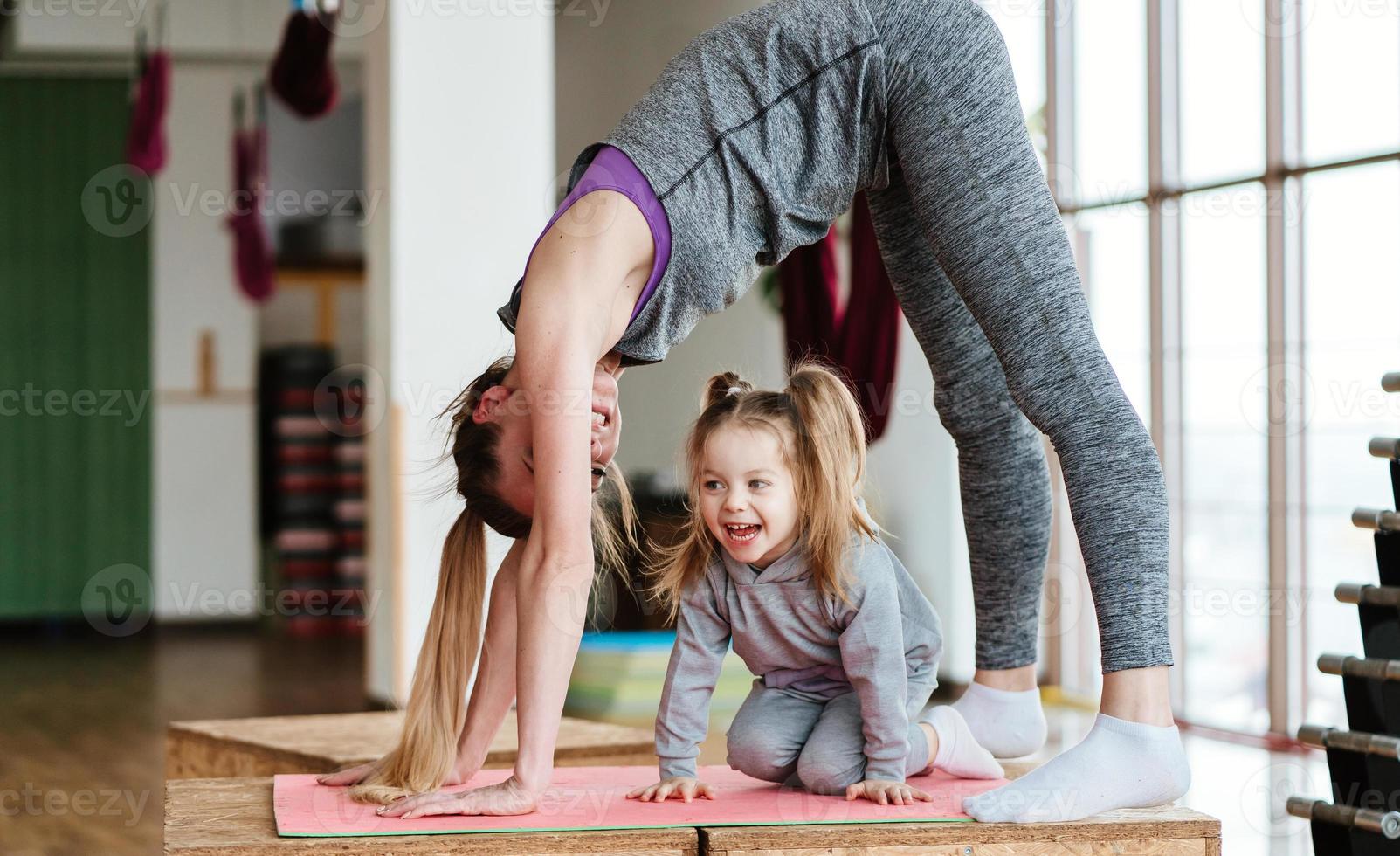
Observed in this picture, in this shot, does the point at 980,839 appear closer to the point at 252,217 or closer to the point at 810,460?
the point at 810,460

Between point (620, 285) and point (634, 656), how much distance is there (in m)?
3.07

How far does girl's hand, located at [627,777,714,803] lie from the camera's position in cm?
163

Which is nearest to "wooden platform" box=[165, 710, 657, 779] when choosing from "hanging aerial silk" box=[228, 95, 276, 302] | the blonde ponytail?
the blonde ponytail

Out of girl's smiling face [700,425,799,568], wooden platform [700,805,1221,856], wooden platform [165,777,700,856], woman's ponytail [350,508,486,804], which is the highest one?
girl's smiling face [700,425,799,568]

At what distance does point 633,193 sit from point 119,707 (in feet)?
13.5

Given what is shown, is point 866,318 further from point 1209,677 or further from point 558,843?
point 558,843

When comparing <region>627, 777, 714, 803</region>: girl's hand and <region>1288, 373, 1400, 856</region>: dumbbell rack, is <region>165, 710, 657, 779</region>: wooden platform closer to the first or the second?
<region>627, 777, 714, 803</region>: girl's hand

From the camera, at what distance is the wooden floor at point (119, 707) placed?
3.26 metres

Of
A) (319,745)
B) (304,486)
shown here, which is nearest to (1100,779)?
(319,745)

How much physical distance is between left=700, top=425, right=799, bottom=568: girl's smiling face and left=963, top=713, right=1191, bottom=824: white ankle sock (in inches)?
14.0

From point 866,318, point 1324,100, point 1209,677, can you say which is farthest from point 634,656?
point 1324,100

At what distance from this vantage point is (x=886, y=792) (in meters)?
1.60

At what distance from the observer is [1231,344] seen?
460 centimetres

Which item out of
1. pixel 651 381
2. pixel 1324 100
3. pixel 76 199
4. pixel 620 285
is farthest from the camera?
pixel 76 199
